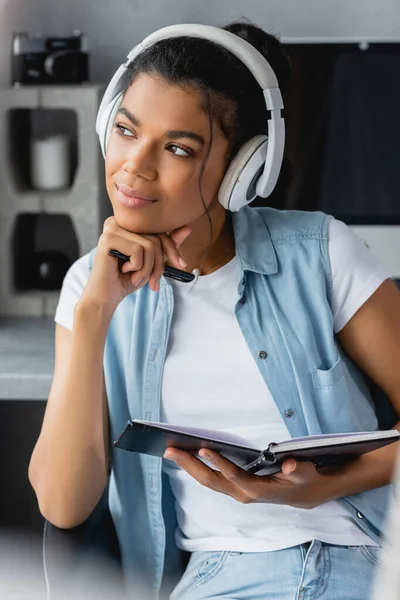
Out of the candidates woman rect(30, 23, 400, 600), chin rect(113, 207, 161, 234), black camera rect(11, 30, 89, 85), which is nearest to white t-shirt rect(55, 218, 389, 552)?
woman rect(30, 23, 400, 600)

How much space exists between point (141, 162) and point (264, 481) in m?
0.39

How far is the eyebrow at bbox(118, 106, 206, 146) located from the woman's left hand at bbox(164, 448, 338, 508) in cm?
35

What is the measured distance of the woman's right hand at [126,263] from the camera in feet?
3.37

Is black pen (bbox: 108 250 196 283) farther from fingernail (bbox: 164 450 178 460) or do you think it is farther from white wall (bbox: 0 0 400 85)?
white wall (bbox: 0 0 400 85)

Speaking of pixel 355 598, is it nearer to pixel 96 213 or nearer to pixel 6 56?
pixel 96 213

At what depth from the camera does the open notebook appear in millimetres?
857

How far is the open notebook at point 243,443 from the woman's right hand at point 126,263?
0.69ft

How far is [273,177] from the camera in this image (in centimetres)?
103

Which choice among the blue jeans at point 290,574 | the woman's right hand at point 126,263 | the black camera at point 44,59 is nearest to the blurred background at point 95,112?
the black camera at point 44,59

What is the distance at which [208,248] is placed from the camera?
3.73 ft

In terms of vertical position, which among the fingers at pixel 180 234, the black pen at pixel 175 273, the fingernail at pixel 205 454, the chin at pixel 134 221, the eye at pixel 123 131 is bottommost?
the fingernail at pixel 205 454

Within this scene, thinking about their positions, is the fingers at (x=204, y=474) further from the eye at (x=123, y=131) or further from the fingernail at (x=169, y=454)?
the eye at (x=123, y=131)

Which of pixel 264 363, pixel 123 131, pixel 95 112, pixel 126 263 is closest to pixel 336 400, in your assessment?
pixel 264 363

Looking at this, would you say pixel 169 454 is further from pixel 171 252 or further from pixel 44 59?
pixel 44 59
